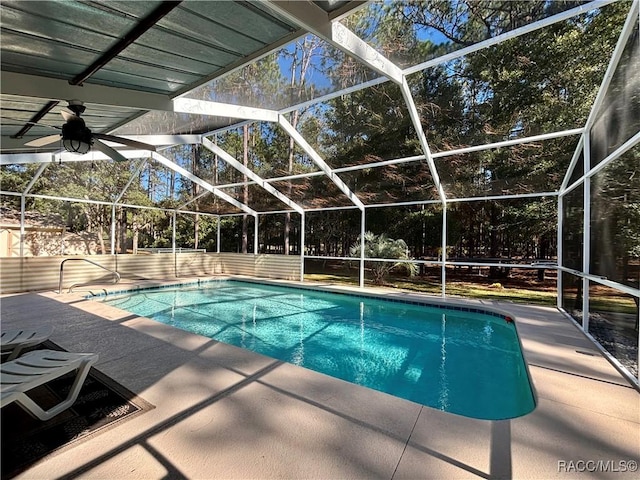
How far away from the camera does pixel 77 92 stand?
11.8ft

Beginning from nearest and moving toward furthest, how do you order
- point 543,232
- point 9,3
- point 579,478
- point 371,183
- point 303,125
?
point 579,478
point 9,3
point 303,125
point 371,183
point 543,232

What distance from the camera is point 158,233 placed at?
19.8 m

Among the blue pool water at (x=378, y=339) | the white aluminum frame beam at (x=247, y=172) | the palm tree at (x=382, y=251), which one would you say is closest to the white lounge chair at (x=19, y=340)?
the blue pool water at (x=378, y=339)

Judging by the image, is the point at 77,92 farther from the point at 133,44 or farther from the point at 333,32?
the point at 333,32

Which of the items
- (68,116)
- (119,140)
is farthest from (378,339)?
(68,116)

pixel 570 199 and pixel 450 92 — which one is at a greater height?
pixel 450 92

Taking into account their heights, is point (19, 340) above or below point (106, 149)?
below

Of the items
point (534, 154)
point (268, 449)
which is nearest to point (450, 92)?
point (534, 154)

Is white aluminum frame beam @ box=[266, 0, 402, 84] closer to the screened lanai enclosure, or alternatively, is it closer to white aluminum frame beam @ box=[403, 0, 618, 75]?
the screened lanai enclosure

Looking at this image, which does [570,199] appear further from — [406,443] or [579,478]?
[406,443]

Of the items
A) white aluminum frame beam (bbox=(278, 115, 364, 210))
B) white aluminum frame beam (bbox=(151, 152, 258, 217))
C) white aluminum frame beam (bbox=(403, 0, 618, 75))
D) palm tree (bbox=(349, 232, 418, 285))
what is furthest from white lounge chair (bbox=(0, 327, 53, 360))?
palm tree (bbox=(349, 232, 418, 285))

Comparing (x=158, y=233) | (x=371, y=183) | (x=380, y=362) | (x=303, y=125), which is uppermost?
(x=303, y=125)

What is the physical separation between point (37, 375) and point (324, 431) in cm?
213

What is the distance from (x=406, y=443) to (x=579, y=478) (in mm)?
993
